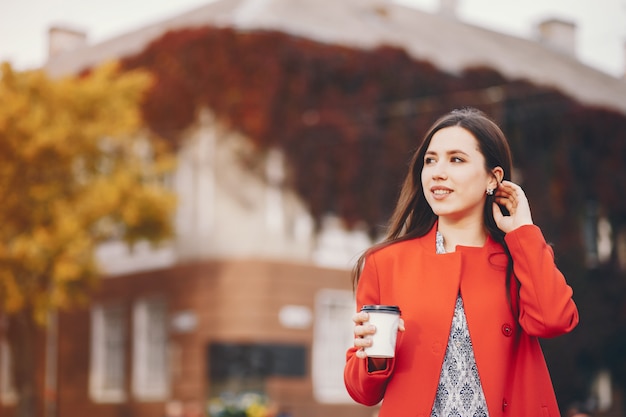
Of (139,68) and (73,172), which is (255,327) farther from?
(139,68)

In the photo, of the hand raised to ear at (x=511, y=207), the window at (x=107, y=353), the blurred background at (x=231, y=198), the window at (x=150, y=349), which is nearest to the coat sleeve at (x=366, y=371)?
the hand raised to ear at (x=511, y=207)

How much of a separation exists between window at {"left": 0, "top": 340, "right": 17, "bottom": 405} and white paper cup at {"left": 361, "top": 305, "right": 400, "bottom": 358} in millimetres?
25965

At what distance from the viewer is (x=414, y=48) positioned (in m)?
24.8

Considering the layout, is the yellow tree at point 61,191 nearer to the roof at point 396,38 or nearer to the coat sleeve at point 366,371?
the roof at point 396,38

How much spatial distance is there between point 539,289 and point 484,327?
203 mm

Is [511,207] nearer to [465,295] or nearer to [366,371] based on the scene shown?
[465,295]

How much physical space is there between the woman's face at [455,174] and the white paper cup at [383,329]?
1.59ft

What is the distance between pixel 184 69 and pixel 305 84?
8.08 feet

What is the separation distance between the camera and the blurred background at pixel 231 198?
19875mm

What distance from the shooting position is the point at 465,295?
3.42 metres

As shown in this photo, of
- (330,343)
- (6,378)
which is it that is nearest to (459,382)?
(330,343)

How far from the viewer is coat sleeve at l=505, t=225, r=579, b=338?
3287mm

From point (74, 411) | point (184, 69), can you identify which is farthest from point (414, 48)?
point (74, 411)

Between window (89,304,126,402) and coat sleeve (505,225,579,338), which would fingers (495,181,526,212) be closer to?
coat sleeve (505,225,579,338)
